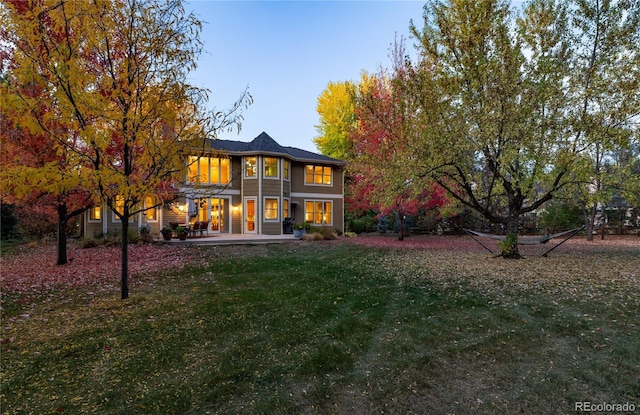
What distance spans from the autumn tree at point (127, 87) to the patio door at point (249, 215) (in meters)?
12.5

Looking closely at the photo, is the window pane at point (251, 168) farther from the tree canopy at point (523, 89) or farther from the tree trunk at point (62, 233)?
the tree canopy at point (523, 89)

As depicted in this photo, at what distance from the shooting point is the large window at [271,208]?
17703mm

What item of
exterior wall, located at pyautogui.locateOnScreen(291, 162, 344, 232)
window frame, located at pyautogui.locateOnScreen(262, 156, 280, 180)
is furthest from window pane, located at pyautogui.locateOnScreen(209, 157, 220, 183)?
exterior wall, located at pyautogui.locateOnScreen(291, 162, 344, 232)

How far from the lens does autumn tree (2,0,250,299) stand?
13.8 ft

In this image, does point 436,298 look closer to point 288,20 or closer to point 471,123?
point 471,123

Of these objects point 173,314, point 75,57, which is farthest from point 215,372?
point 75,57

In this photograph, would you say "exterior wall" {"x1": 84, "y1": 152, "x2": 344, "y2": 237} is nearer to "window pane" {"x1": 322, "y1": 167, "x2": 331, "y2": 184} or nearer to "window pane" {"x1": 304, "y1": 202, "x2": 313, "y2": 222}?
"window pane" {"x1": 304, "y1": 202, "x2": 313, "y2": 222}

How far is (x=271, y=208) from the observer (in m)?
17.9

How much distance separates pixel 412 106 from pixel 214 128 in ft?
20.2

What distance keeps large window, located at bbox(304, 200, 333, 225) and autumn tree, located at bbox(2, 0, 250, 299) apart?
14.2m

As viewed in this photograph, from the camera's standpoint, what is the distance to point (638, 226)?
19.7 meters

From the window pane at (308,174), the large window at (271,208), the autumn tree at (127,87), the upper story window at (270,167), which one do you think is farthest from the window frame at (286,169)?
the autumn tree at (127,87)

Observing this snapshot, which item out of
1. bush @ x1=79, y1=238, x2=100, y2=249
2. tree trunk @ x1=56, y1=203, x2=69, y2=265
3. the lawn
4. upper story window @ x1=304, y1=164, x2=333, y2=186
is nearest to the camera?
the lawn

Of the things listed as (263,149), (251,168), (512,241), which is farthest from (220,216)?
(512,241)
